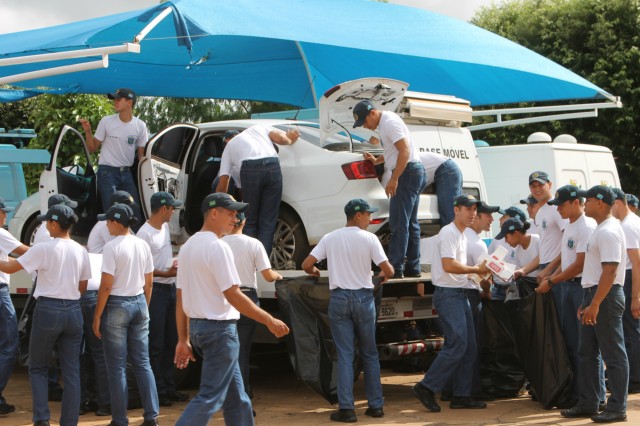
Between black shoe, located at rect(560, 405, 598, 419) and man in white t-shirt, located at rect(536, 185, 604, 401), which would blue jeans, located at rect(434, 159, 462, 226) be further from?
black shoe, located at rect(560, 405, 598, 419)

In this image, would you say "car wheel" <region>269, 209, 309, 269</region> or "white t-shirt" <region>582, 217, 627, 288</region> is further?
"car wheel" <region>269, 209, 309, 269</region>

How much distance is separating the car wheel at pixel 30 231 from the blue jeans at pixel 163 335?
7.22 ft

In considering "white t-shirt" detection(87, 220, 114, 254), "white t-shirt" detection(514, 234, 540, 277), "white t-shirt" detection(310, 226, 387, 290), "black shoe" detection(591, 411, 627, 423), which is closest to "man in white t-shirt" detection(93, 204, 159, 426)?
"white t-shirt" detection(87, 220, 114, 254)

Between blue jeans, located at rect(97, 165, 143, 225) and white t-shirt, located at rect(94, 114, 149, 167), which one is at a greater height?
white t-shirt, located at rect(94, 114, 149, 167)

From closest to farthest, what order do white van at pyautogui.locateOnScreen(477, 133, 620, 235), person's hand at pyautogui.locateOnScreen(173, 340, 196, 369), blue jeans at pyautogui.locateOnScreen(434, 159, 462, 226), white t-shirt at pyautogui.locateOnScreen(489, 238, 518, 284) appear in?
person's hand at pyautogui.locateOnScreen(173, 340, 196, 369) < white t-shirt at pyautogui.locateOnScreen(489, 238, 518, 284) < blue jeans at pyautogui.locateOnScreen(434, 159, 462, 226) < white van at pyautogui.locateOnScreen(477, 133, 620, 235)

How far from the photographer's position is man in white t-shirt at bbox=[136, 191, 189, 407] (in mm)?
9047

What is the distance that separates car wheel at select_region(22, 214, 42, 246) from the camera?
424 inches

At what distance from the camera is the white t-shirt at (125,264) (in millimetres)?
7992

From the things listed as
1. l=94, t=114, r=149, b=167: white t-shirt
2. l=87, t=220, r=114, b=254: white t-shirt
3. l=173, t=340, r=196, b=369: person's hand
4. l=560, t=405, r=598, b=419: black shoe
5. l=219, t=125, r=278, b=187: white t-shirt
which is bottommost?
l=560, t=405, r=598, b=419: black shoe

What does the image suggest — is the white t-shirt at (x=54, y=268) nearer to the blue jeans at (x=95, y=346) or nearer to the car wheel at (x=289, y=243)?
the blue jeans at (x=95, y=346)

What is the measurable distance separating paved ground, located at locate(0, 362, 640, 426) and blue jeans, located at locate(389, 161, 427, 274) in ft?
4.38

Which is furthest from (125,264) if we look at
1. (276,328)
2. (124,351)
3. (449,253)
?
(449,253)

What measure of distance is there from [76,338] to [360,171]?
3011 mm

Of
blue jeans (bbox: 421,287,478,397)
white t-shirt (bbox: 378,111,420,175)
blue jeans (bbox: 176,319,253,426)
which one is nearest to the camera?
blue jeans (bbox: 176,319,253,426)
